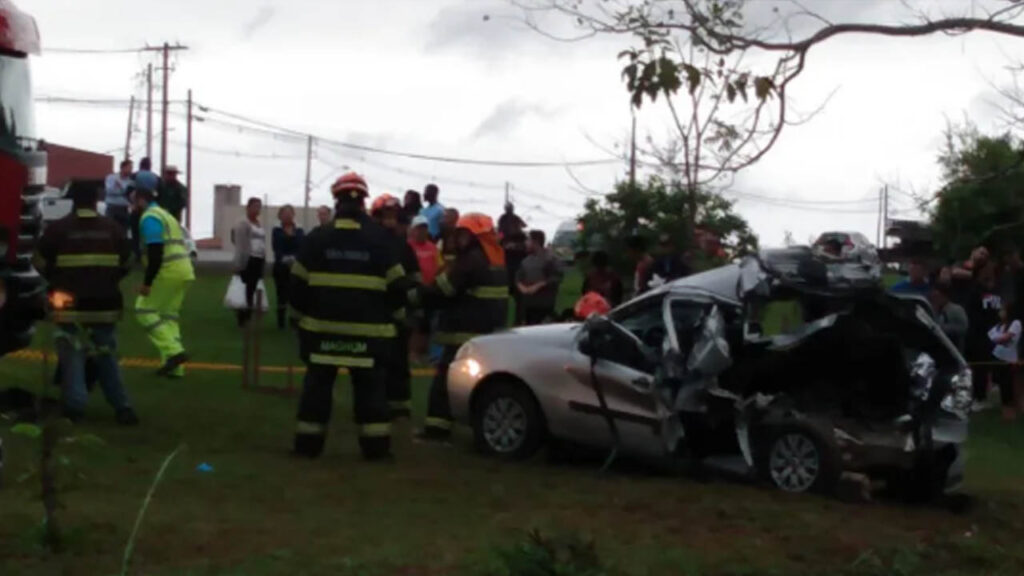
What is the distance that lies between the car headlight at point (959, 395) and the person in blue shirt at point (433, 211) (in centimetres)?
1080

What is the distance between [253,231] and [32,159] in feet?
28.4

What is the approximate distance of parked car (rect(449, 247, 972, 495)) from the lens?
12.5 metres

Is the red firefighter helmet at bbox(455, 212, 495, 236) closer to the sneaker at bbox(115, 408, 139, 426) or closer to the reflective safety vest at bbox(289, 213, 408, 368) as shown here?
the reflective safety vest at bbox(289, 213, 408, 368)

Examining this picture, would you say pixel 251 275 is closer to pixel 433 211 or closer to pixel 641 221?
pixel 433 211

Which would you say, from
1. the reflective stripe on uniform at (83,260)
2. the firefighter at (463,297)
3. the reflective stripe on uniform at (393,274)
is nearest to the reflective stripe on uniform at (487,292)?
the firefighter at (463,297)

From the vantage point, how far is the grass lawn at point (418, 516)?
9203 millimetres

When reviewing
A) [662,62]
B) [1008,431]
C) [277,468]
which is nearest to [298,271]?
[277,468]

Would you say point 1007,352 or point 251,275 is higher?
point 251,275

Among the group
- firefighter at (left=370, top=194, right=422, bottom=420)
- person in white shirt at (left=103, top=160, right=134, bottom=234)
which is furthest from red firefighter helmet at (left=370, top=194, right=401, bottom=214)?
person in white shirt at (left=103, top=160, right=134, bottom=234)

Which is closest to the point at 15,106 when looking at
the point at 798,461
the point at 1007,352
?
the point at 798,461

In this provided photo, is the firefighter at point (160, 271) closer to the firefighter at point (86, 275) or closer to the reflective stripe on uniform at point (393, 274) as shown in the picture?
the firefighter at point (86, 275)

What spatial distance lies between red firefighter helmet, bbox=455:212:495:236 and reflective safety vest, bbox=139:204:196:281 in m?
3.93

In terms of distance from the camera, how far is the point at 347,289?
12.9 meters

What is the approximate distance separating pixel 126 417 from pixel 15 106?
2670mm
